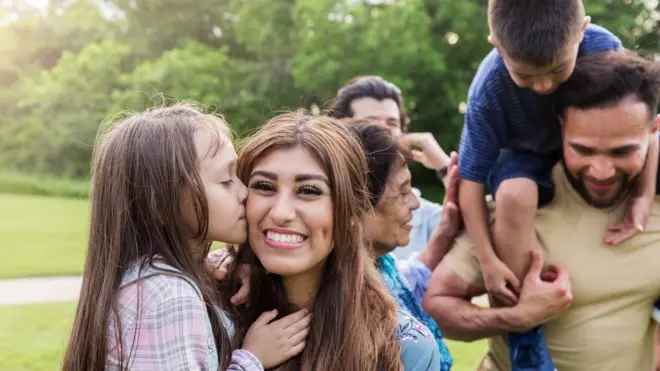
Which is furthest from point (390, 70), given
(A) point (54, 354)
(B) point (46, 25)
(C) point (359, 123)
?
(B) point (46, 25)

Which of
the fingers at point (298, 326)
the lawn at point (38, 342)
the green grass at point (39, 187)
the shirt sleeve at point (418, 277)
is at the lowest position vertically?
the green grass at point (39, 187)

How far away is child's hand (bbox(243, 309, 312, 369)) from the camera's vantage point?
1709 millimetres

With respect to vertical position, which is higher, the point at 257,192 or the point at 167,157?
the point at 167,157

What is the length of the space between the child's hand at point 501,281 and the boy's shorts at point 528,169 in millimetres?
239

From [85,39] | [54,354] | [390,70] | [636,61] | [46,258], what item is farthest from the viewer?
[85,39]

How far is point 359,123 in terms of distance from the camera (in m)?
2.45

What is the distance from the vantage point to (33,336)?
6.45m

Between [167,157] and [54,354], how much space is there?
4.81 m

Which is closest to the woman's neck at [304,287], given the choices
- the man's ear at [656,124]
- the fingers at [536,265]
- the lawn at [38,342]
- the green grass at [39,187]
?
the fingers at [536,265]

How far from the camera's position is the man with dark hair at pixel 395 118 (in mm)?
3734

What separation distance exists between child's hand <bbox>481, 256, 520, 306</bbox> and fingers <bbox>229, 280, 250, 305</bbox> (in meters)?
0.80

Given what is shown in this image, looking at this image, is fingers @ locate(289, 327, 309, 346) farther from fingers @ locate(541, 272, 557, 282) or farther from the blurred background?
the blurred background

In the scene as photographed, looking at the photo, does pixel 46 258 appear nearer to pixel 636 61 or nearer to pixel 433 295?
pixel 433 295

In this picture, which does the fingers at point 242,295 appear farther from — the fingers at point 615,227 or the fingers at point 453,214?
the fingers at point 615,227
